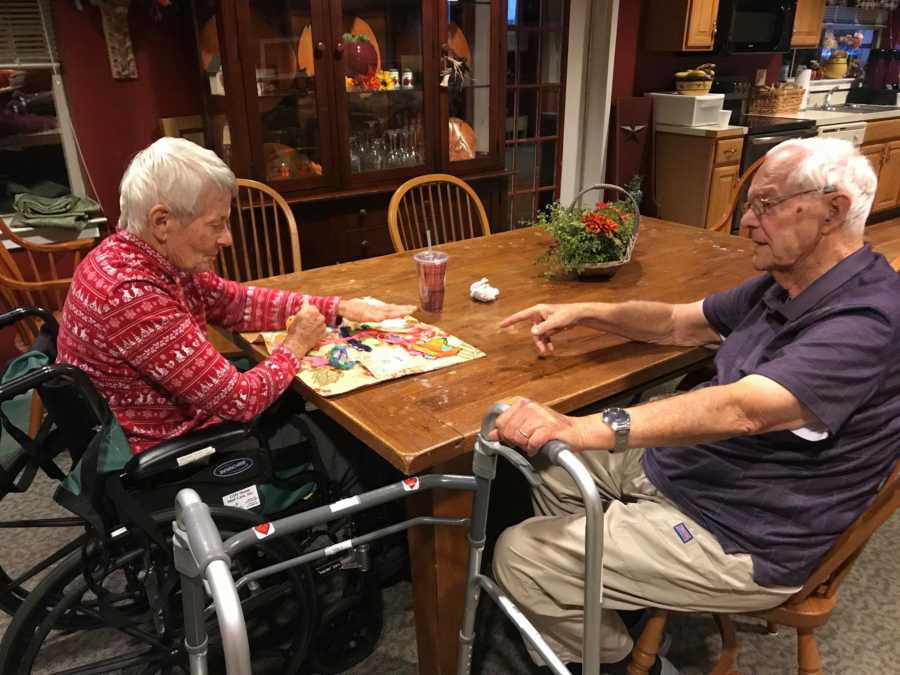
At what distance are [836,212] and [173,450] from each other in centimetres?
128

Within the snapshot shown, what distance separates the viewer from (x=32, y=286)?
90.5 inches

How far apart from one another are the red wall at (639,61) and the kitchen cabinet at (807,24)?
1.48ft

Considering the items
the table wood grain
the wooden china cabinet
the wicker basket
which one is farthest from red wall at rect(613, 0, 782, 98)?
the table wood grain

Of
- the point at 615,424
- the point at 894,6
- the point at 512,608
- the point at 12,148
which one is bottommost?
the point at 512,608

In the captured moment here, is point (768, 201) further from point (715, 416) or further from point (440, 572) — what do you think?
point (440, 572)

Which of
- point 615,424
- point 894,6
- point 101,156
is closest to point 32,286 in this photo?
point 101,156

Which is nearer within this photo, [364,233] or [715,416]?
[715,416]

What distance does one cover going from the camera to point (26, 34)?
2836mm

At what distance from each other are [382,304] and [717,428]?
2.90 feet

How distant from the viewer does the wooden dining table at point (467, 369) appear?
122 centimetres

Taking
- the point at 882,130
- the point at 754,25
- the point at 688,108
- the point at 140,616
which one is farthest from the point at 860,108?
the point at 140,616

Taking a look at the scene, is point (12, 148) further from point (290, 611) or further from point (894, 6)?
point (894, 6)

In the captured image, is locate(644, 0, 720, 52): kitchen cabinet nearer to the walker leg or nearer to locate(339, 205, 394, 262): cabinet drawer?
locate(339, 205, 394, 262): cabinet drawer

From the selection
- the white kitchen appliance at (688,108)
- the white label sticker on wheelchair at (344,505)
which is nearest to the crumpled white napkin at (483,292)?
the white label sticker on wheelchair at (344,505)
